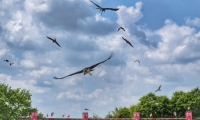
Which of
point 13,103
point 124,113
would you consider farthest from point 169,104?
point 13,103

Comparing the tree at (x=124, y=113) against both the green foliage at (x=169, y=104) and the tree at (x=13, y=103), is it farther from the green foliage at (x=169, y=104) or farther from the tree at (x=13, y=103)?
the tree at (x=13, y=103)

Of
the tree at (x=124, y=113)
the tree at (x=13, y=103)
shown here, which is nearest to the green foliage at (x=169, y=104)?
the tree at (x=124, y=113)

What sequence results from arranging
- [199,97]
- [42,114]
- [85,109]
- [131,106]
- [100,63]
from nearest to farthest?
[100,63] < [85,109] < [42,114] < [199,97] < [131,106]

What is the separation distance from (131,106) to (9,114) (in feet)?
132

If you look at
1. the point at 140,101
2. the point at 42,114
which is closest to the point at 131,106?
the point at 140,101

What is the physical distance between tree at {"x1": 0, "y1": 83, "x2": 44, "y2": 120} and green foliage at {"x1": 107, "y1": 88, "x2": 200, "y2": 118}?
28.4 metres

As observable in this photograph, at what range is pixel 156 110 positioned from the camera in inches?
3127

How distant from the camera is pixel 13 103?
60188mm

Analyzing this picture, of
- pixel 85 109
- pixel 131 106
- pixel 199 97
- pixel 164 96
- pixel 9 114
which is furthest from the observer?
pixel 131 106

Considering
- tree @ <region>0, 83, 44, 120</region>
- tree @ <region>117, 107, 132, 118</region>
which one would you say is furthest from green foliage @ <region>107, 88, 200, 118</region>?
→ tree @ <region>0, 83, 44, 120</region>

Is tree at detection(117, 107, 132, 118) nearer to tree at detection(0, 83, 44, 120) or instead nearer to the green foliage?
the green foliage

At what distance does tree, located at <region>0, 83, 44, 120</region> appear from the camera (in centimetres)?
5909

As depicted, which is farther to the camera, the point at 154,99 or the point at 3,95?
the point at 154,99

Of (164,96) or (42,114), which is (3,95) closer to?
(42,114)
